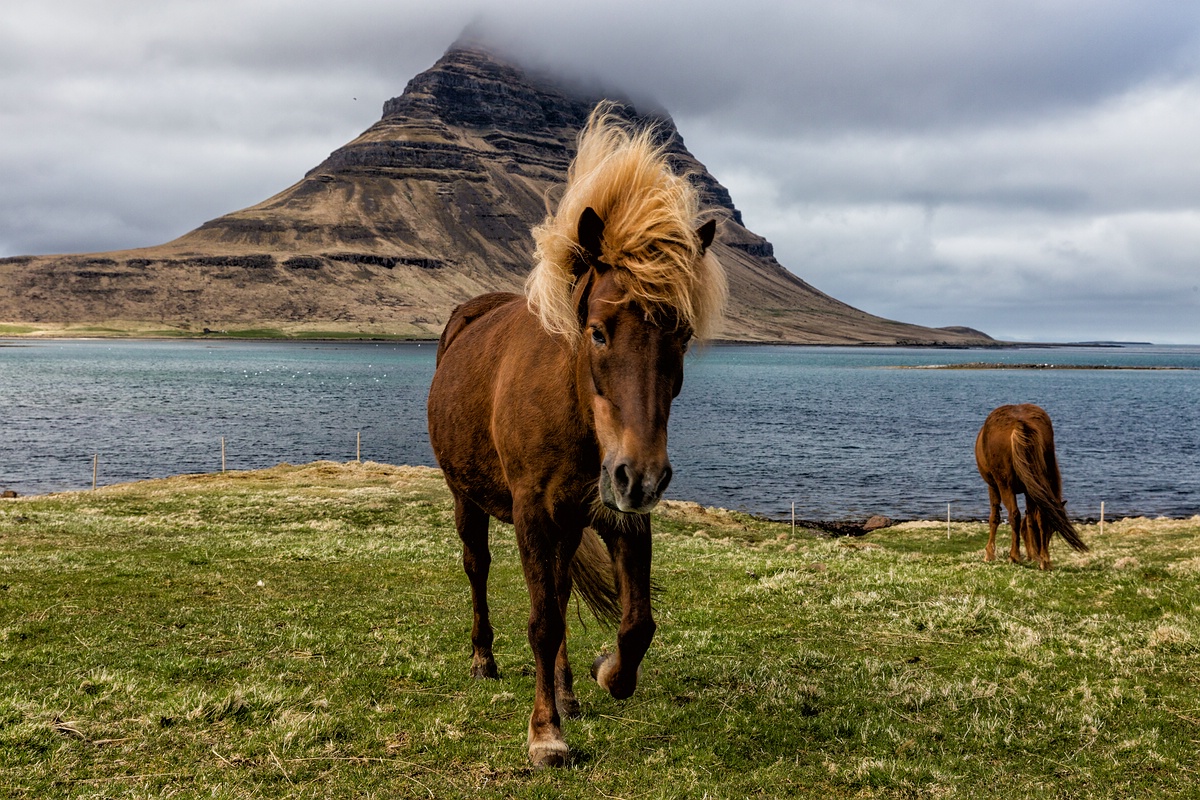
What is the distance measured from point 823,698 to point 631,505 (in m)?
4.59

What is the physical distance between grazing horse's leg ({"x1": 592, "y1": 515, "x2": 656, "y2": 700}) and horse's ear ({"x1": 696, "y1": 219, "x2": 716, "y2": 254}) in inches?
82.9

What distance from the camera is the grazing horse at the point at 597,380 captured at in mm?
5211

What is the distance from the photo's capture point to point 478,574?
30.1 ft

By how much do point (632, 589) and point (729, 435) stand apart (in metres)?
73.1

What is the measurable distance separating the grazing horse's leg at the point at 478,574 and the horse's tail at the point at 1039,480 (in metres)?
12.7

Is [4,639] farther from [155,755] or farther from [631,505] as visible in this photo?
[631,505]

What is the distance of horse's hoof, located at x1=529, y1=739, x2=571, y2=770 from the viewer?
6.40 m

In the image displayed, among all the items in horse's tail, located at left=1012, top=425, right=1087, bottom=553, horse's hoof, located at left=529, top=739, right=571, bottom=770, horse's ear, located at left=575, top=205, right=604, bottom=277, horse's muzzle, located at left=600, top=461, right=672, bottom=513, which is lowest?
horse's hoof, located at left=529, top=739, right=571, bottom=770

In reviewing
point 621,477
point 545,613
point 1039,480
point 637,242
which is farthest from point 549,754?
point 1039,480

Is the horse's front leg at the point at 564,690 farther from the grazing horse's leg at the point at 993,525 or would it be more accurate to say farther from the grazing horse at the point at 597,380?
the grazing horse's leg at the point at 993,525

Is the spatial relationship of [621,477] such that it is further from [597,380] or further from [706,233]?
[706,233]

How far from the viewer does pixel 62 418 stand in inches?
2995

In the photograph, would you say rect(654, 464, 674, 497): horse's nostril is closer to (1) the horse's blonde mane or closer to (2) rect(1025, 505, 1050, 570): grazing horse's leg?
(1) the horse's blonde mane

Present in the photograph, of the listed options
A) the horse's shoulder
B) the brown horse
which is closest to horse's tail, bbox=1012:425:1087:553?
the brown horse
